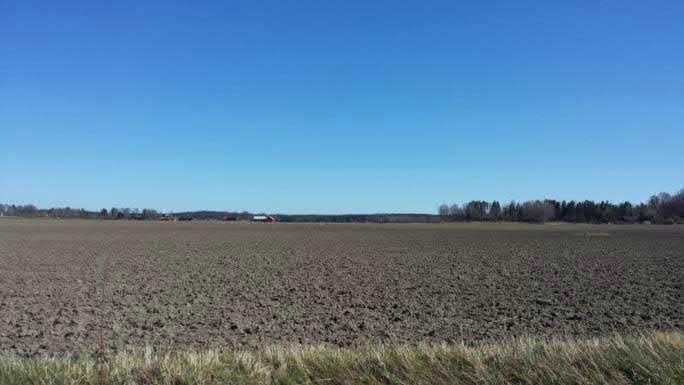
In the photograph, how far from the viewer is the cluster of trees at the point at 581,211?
165 meters

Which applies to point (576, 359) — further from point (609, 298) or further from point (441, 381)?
point (609, 298)

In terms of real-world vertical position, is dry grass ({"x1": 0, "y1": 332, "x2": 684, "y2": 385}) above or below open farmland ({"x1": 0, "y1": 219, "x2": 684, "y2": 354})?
above

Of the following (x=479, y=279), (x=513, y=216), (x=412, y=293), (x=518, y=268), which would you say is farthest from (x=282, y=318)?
(x=513, y=216)

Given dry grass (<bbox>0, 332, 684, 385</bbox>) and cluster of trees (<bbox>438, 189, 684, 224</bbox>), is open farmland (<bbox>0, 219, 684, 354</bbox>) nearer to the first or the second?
dry grass (<bbox>0, 332, 684, 385</bbox>)

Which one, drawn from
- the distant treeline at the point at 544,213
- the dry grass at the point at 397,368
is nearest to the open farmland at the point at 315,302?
the dry grass at the point at 397,368

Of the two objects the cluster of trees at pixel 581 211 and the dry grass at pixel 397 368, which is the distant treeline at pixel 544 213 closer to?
the cluster of trees at pixel 581 211

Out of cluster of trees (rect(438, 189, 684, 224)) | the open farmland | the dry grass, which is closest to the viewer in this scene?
the dry grass

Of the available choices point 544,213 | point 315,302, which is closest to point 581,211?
point 544,213

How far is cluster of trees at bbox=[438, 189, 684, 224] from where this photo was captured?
16475 cm

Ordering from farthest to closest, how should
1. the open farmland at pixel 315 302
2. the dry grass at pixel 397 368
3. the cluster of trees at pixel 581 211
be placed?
the cluster of trees at pixel 581 211, the open farmland at pixel 315 302, the dry grass at pixel 397 368

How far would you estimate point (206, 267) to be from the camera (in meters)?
25.3

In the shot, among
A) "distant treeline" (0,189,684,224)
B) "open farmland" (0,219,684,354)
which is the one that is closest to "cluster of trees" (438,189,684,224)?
"distant treeline" (0,189,684,224)

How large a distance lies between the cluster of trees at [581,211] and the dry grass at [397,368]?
183m

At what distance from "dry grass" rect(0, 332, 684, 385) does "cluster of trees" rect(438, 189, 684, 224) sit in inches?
7195
